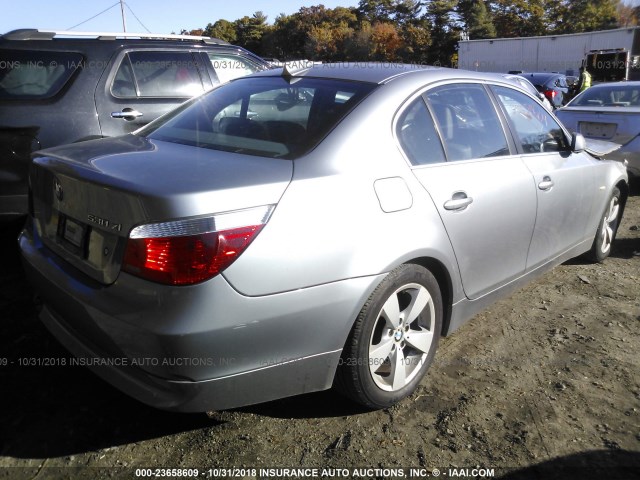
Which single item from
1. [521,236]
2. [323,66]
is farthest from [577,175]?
[323,66]

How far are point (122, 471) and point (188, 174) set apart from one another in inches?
48.3

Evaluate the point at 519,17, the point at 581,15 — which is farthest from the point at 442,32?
the point at 581,15

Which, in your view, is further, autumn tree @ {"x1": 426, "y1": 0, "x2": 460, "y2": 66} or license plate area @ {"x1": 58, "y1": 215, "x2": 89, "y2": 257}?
autumn tree @ {"x1": 426, "y1": 0, "x2": 460, "y2": 66}

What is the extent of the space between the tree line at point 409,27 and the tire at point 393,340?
54.7 meters

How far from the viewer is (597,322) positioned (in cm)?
375

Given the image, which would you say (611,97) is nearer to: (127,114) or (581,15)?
(127,114)

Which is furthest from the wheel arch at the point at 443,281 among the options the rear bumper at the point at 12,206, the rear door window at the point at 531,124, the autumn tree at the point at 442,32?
the autumn tree at the point at 442,32

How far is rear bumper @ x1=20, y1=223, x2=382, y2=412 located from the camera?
2023 millimetres

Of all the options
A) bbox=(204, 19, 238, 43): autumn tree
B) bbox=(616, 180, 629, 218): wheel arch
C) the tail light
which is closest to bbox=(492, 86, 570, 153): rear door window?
bbox=(616, 180, 629, 218): wheel arch

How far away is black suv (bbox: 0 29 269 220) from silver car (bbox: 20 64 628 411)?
1650 millimetres

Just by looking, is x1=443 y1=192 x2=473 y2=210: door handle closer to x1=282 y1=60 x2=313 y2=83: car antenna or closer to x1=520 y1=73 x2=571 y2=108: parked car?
x1=282 y1=60 x2=313 y2=83: car antenna

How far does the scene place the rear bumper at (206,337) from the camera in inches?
79.7

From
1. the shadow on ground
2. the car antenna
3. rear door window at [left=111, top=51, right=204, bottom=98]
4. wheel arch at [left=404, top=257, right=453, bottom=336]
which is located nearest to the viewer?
the shadow on ground

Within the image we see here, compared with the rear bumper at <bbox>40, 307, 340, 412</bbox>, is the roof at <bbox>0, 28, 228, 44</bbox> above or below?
above
